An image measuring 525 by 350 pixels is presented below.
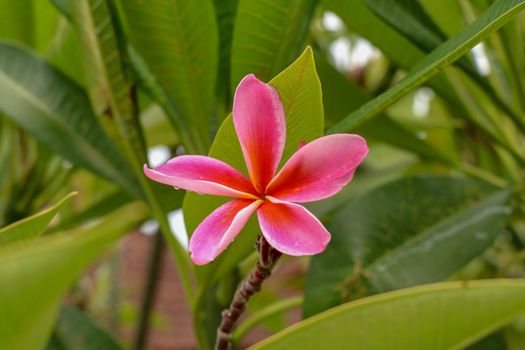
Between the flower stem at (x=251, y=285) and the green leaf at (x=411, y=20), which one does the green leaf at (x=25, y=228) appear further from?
the green leaf at (x=411, y=20)

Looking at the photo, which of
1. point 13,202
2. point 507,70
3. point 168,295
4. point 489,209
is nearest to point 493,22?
point 489,209

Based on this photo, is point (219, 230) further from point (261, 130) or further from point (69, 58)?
point (69, 58)

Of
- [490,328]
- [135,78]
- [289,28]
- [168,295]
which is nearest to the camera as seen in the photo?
[490,328]

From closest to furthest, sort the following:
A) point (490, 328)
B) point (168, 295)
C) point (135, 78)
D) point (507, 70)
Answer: point (490, 328)
point (135, 78)
point (507, 70)
point (168, 295)

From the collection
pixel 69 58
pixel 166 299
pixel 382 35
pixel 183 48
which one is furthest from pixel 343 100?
pixel 166 299

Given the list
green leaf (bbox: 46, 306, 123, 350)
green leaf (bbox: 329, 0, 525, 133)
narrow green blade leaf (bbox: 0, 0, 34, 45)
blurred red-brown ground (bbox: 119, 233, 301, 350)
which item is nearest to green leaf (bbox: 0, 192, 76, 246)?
green leaf (bbox: 329, 0, 525, 133)

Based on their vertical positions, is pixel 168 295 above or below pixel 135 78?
below

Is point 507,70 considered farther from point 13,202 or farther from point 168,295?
point 168,295
